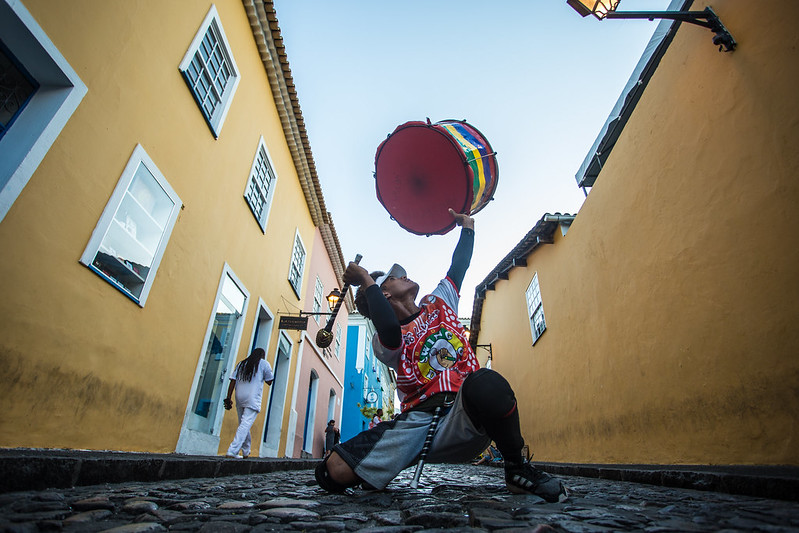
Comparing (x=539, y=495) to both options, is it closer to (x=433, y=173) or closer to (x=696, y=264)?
(x=433, y=173)

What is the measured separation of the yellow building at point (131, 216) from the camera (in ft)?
10.1

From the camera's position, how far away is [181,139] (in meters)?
5.23

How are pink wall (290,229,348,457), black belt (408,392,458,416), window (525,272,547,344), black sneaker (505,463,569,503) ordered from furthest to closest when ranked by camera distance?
pink wall (290,229,348,457)
window (525,272,547,344)
black belt (408,392,458,416)
black sneaker (505,463,569,503)

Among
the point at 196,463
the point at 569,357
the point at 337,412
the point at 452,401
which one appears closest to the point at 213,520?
the point at 452,401

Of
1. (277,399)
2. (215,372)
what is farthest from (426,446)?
(277,399)

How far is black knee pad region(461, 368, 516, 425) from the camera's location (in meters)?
1.95

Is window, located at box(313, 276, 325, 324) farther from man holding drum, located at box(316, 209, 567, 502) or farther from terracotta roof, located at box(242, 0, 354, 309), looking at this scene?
man holding drum, located at box(316, 209, 567, 502)

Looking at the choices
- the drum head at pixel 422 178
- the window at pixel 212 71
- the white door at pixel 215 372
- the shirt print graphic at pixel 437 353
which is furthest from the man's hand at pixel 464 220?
the white door at pixel 215 372

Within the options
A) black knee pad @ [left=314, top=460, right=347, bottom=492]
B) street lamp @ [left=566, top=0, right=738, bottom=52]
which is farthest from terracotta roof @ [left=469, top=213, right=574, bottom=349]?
black knee pad @ [left=314, top=460, right=347, bottom=492]

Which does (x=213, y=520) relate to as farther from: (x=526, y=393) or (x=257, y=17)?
(x=526, y=393)

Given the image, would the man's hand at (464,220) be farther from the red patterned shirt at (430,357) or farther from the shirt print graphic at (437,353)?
the shirt print graphic at (437,353)

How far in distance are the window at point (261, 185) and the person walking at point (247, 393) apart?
10.0 feet

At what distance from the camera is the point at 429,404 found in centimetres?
228

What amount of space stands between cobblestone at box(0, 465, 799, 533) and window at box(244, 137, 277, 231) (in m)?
6.30
